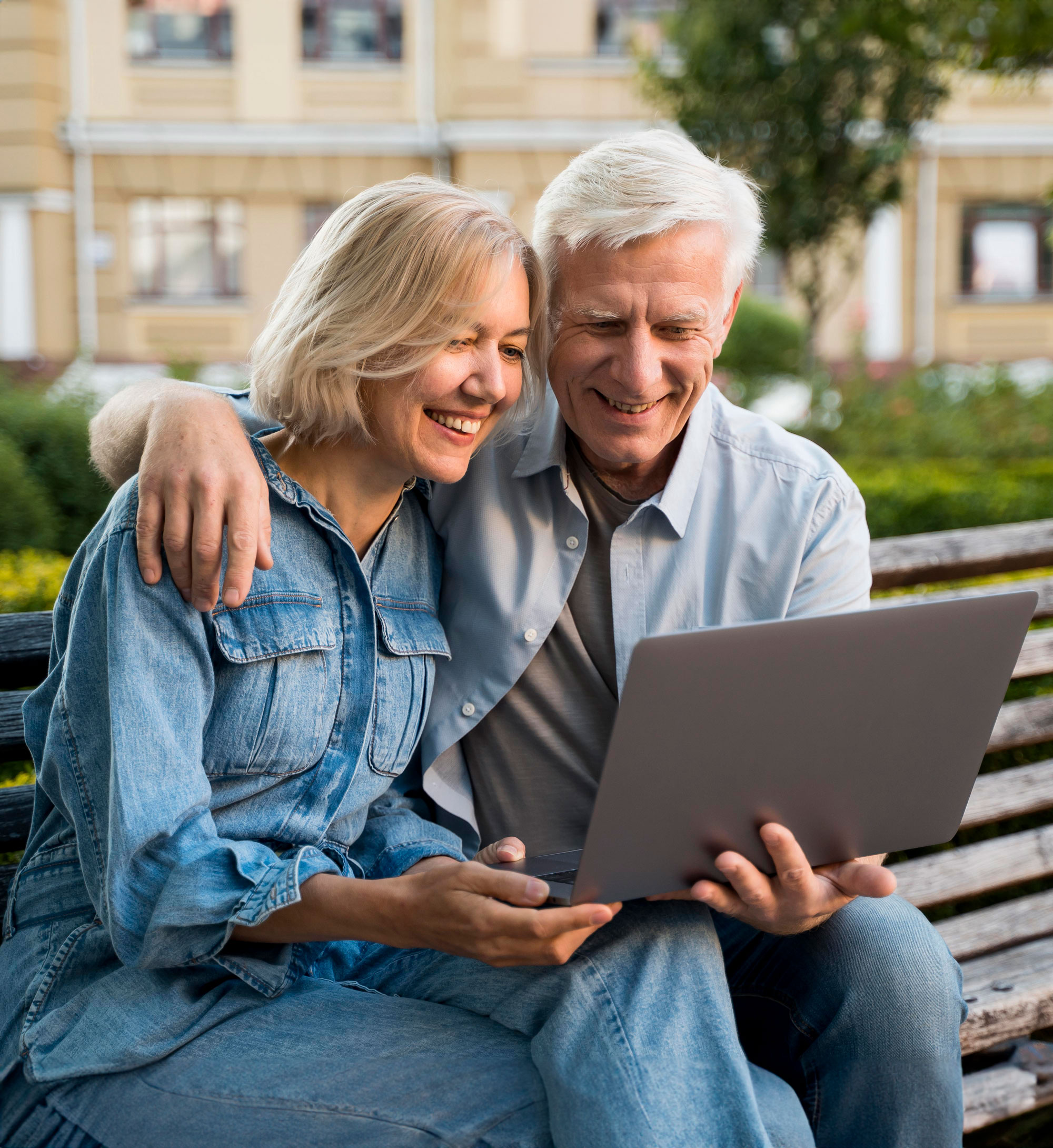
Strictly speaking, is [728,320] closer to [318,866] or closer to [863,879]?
[863,879]

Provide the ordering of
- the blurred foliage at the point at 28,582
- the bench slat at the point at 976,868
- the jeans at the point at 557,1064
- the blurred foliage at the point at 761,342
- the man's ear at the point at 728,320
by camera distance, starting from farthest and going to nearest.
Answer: the blurred foliage at the point at 761,342 → the blurred foliage at the point at 28,582 → the bench slat at the point at 976,868 → the man's ear at the point at 728,320 → the jeans at the point at 557,1064

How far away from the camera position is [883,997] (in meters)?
1.64

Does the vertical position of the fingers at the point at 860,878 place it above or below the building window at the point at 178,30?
below

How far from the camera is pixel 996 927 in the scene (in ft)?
8.28

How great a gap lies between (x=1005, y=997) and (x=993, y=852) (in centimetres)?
47

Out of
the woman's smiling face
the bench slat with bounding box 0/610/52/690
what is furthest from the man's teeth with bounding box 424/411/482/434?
the bench slat with bounding box 0/610/52/690

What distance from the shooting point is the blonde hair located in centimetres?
166

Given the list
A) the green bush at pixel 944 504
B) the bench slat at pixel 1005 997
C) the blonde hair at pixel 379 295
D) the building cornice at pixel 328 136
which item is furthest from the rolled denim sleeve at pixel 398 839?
the building cornice at pixel 328 136

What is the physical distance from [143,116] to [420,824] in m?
17.8

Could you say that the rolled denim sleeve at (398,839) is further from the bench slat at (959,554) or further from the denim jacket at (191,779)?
the bench slat at (959,554)

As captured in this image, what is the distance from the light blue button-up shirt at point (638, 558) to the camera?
193cm

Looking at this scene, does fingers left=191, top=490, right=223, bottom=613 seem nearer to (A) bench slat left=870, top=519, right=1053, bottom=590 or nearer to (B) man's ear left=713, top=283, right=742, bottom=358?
(B) man's ear left=713, top=283, right=742, bottom=358

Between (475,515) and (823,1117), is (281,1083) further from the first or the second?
(475,515)

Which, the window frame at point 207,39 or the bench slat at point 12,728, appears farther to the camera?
the window frame at point 207,39
